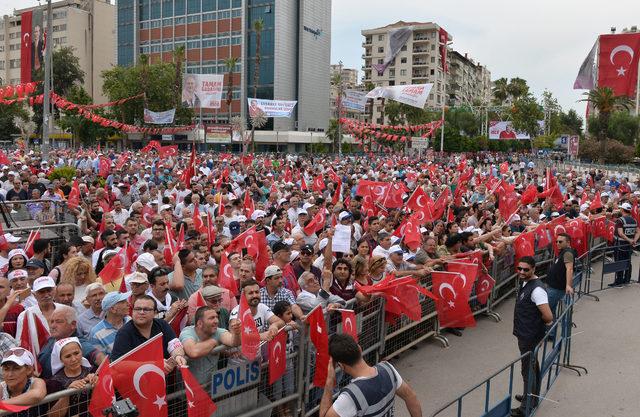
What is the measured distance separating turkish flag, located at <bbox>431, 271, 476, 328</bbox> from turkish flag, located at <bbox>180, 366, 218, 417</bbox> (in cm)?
407

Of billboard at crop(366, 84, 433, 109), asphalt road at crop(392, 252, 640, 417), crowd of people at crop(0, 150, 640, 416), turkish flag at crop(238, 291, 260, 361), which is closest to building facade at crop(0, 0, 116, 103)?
billboard at crop(366, 84, 433, 109)

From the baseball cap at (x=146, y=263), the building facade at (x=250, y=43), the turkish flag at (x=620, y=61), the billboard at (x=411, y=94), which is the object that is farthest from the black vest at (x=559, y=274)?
the building facade at (x=250, y=43)

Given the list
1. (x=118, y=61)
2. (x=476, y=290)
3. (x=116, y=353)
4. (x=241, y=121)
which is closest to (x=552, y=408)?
(x=476, y=290)

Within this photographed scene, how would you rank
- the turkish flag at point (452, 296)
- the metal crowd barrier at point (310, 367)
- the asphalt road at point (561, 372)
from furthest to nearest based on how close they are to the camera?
the turkish flag at point (452, 296) < the asphalt road at point (561, 372) < the metal crowd barrier at point (310, 367)

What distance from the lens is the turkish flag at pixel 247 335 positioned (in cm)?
457

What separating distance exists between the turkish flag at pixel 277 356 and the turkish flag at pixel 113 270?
255 cm

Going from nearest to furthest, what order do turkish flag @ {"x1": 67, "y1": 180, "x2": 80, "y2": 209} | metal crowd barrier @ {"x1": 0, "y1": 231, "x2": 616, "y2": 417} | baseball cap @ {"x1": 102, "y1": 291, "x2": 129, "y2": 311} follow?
metal crowd barrier @ {"x1": 0, "y1": 231, "x2": 616, "y2": 417}, baseball cap @ {"x1": 102, "y1": 291, "x2": 129, "y2": 311}, turkish flag @ {"x1": 67, "y1": 180, "x2": 80, "y2": 209}

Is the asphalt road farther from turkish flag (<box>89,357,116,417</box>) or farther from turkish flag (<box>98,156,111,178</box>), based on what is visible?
turkish flag (<box>98,156,111,178</box>)

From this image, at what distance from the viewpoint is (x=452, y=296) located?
25.3ft

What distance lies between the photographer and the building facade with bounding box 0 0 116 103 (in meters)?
98.2

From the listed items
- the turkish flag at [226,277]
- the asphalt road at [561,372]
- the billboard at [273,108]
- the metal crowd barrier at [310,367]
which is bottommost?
the asphalt road at [561,372]

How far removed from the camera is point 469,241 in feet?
31.0

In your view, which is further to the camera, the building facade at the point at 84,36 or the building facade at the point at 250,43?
the building facade at the point at 84,36

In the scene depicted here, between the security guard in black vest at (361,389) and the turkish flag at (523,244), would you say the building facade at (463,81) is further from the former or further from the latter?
A: the security guard in black vest at (361,389)
